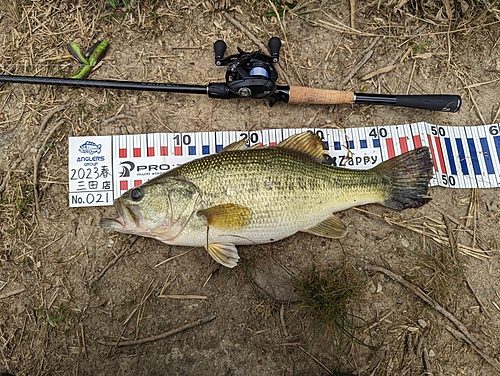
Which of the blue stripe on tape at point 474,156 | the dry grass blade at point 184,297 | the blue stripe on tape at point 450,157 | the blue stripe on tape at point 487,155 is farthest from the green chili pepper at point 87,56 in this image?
the blue stripe on tape at point 487,155

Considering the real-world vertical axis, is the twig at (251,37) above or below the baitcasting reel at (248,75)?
above

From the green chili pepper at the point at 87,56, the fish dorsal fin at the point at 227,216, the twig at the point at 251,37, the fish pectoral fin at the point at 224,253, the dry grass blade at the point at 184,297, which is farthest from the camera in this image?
the twig at the point at 251,37

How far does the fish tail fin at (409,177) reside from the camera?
11.3ft

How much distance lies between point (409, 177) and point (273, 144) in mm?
1363

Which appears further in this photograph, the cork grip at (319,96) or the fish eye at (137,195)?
the cork grip at (319,96)

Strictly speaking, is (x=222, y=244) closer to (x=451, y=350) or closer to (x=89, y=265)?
(x=89, y=265)

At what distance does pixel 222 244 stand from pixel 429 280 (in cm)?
213

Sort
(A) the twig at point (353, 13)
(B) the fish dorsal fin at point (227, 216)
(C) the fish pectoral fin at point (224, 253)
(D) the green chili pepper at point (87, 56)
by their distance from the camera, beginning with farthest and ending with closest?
(A) the twig at point (353, 13) < (D) the green chili pepper at point (87, 56) < (C) the fish pectoral fin at point (224, 253) < (B) the fish dorsal fin at point (227, 216)

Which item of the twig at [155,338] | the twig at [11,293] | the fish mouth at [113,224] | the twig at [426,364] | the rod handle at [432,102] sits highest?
the rod handle at [432,102]

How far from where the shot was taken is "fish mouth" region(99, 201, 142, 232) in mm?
3076

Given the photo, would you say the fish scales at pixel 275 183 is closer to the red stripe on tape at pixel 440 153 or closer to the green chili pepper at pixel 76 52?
the red stripe on tape at pixel 440 153

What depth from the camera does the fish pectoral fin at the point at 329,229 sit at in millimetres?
3443

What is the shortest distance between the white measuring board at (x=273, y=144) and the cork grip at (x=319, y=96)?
0.30 m

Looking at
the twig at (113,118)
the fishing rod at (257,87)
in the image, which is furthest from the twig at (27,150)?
the twig at (113,118)
